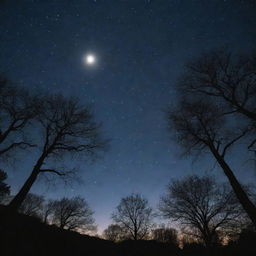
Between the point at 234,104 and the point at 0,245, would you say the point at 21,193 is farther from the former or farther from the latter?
the point at 234,104

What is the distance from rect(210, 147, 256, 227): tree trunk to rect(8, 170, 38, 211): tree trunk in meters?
12.3

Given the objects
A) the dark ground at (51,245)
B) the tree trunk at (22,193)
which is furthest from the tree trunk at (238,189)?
the tree trunk at (22,193)

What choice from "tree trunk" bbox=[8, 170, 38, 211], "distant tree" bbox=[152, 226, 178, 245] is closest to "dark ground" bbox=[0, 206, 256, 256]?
"tree trunk" bbox=[8, 170, 38, 211]

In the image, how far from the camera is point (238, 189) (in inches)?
297

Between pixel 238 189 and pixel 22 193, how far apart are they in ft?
41.0

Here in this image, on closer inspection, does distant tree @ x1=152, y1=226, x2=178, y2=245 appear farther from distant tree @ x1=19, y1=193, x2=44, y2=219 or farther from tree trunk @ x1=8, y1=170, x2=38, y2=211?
tree trunk @ x1=8, y1=170, x2=38, y2=211

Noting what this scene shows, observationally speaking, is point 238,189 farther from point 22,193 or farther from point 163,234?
Answer: point 163,234

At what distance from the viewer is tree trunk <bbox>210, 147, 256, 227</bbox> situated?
6.66 metres

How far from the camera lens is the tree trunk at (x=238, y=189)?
666 cm

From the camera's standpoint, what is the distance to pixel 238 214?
16.3 metres

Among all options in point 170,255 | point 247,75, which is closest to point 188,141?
point 247,75

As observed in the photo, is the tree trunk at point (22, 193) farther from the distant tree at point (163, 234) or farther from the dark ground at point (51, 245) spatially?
the distant tree at point (163, 234)

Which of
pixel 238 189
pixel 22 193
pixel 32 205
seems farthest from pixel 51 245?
pixel 32 205

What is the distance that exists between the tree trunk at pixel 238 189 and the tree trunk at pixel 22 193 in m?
12.3
